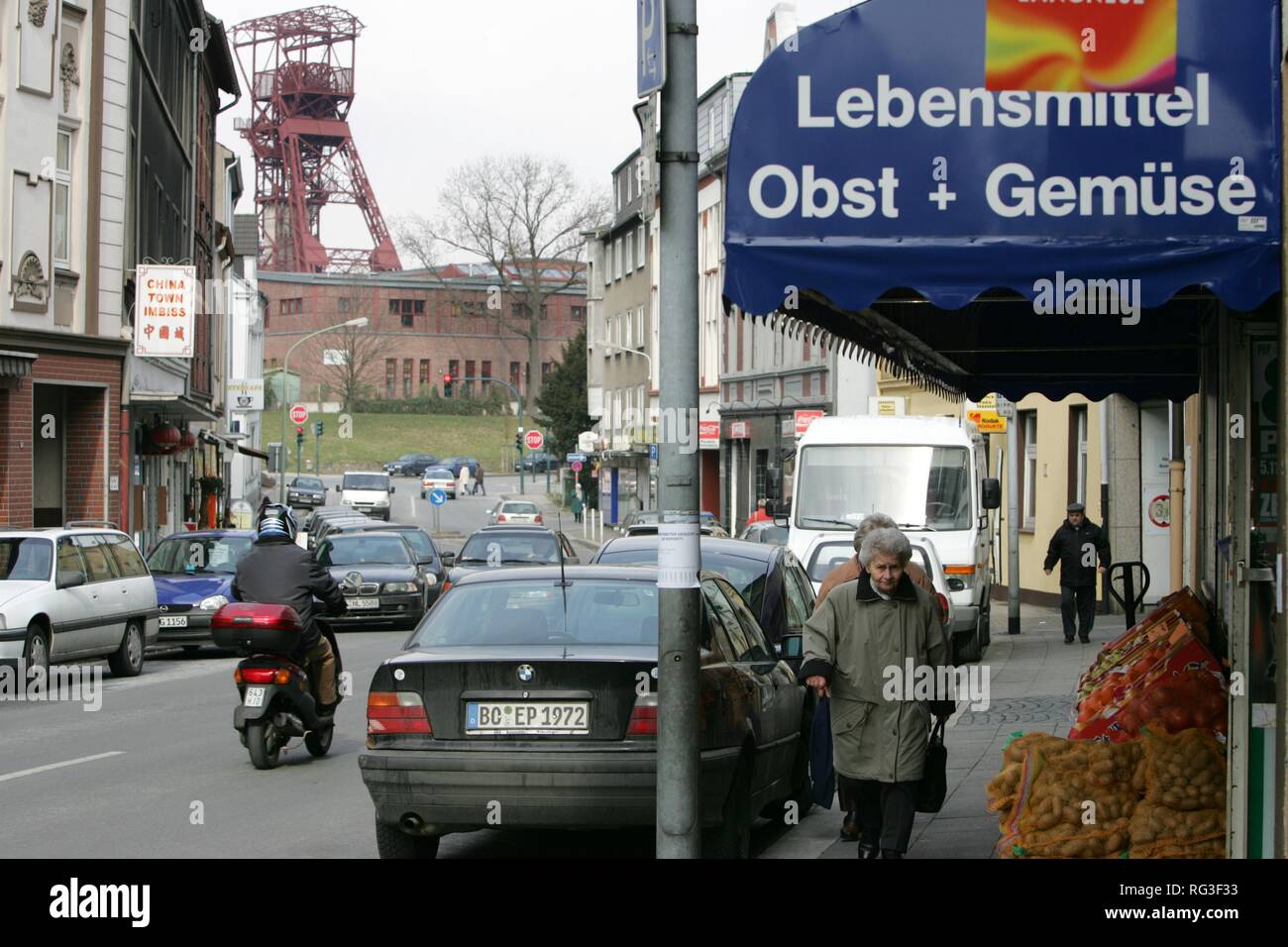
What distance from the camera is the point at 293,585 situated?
12.2m

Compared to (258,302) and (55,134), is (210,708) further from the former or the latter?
(258,302)

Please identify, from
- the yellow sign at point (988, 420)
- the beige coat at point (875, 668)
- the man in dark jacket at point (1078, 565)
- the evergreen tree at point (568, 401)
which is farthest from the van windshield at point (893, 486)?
the evergreen tree at point (568, 401)

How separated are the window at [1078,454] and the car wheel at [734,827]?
847 inches

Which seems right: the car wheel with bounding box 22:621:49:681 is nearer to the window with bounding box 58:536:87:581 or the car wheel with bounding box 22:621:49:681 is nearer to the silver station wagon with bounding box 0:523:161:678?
the silver station wagon with bounding box 0:523:161:678

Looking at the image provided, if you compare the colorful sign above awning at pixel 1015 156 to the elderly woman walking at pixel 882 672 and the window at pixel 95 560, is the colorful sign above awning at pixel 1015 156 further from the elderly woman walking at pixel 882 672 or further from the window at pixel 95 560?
the window at pixel 95 560

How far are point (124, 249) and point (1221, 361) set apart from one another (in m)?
26.4

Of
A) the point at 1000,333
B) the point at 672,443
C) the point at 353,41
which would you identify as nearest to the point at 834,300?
the point at 672,443

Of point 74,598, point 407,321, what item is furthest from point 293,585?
point 407,321

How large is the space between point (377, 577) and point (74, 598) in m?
8.72

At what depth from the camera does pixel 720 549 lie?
549 inches

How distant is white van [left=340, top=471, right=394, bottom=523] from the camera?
221 ft

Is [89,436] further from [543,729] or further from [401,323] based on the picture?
[401,323]

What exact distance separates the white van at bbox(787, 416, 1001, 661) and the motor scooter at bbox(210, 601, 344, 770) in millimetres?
10528

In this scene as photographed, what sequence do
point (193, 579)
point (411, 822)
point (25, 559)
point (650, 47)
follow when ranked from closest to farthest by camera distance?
point (650, 47), point (411, 822), point (25, 559), point (193, 579)
